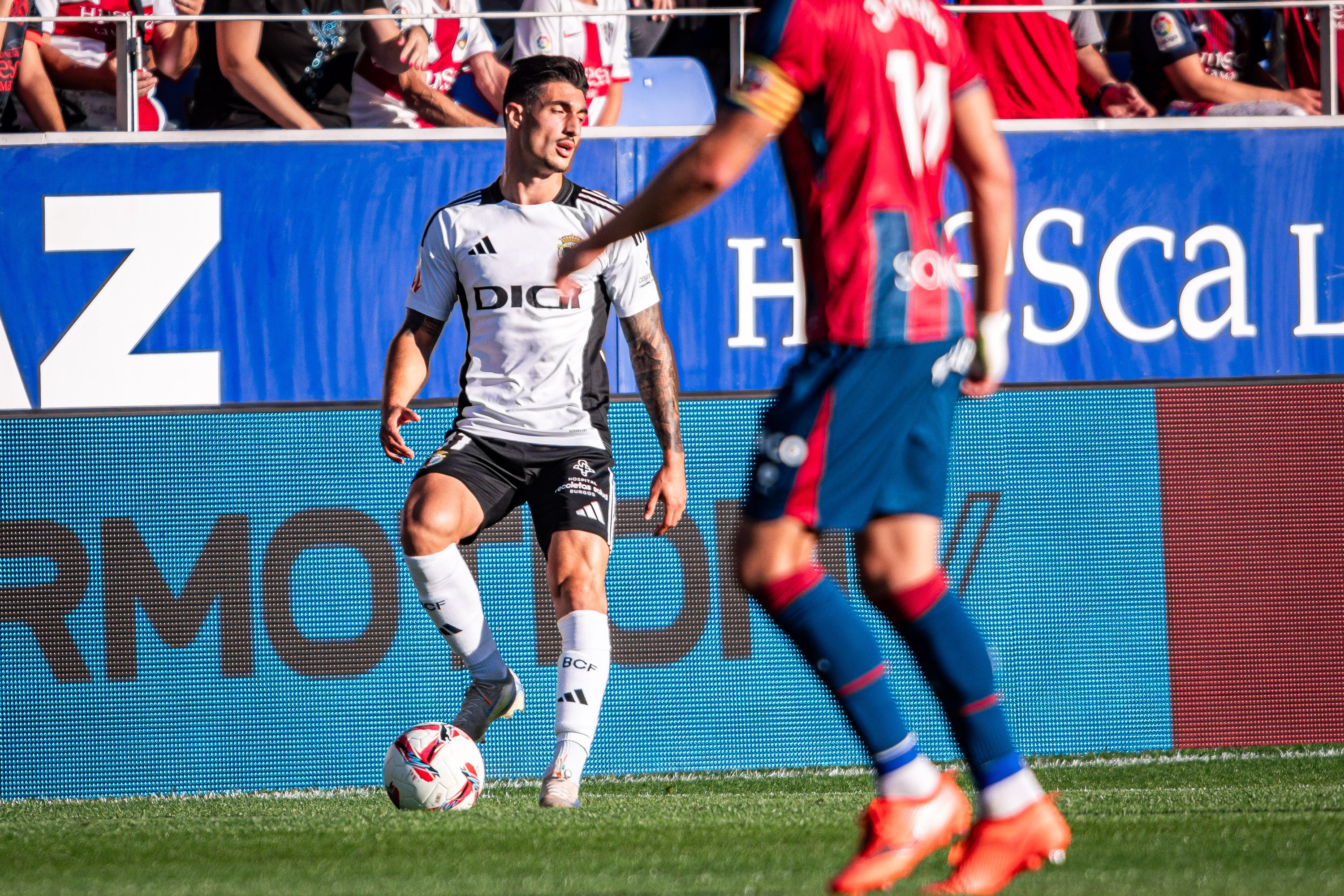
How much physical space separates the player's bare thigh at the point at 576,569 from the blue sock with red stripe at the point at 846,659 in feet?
6.12

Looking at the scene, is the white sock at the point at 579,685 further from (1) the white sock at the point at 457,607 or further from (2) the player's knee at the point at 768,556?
(2) the player's knee at the point at 768,556

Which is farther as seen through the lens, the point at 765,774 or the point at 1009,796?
the point at 765,774

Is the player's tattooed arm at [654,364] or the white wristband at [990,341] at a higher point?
the white wristband at [990,341]

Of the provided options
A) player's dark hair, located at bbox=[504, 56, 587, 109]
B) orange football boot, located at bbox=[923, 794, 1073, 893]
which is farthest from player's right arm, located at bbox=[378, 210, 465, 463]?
orange football boot, located at bbox=[923, 794, 1073, 893]

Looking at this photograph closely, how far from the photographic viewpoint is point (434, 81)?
6.70 m

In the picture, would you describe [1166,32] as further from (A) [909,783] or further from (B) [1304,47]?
(A) [909,783]

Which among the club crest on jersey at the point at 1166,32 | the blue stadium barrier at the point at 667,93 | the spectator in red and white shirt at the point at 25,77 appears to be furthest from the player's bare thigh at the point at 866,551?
the club crest on jersey at the point at 1166,32

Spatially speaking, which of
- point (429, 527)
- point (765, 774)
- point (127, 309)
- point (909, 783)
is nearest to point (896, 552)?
point (909, 783)

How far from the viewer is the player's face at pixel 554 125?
495 centimetres

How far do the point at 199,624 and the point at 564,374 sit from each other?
2.18 meters

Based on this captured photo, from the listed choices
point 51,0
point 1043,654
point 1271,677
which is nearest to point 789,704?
point 1043,654

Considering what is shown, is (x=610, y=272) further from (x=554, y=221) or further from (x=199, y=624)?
(x=199, y=624)

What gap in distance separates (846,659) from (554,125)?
8.58 ft

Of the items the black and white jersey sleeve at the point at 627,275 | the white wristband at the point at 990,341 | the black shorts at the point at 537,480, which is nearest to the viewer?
the white wristband at the point at 990,341
